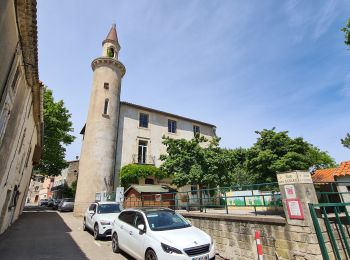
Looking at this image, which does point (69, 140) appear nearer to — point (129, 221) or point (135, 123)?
point (135, 123)

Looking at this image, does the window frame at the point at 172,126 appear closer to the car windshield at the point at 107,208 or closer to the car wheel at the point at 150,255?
the car windshield at the point at 107,208

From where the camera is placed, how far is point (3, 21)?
623cm

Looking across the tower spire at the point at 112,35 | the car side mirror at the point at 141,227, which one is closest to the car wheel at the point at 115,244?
the car side mirror at the point at 141,227

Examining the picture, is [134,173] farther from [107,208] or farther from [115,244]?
[115,244]

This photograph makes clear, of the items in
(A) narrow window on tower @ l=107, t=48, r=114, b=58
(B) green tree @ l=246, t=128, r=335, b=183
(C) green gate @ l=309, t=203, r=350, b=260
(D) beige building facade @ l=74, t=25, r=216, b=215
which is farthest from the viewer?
(A) narrow window on tower @ l=107, t=48, r=114, b=58

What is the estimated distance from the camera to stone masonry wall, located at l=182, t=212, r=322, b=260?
19.1 ft

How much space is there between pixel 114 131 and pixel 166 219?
17.1 metres

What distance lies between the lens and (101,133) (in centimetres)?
2253

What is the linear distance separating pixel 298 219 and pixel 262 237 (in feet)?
4.55

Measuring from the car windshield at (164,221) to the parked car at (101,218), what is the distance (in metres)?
4.06

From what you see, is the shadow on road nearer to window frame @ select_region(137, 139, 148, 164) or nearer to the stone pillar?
the stone pillar

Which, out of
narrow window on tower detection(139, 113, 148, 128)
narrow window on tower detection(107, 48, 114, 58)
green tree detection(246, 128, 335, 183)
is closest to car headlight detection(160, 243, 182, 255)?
green tree detection(246, 128, 335, 183)

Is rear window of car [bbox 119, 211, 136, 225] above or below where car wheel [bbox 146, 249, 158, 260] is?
above

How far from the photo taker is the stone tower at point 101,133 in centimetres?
2139
